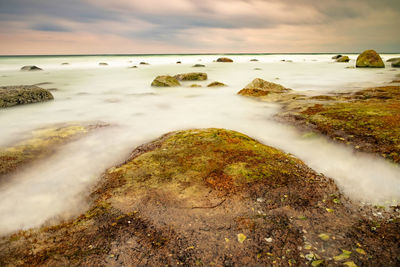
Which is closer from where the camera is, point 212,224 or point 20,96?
point 212,224


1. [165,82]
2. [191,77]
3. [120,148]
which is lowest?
[120,148]

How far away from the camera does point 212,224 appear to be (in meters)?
2.01

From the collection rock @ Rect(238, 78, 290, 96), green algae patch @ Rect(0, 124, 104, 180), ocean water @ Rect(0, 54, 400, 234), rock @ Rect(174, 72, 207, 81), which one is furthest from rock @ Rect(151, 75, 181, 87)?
green algae patch @ Rect(0, 124, 104, 180)

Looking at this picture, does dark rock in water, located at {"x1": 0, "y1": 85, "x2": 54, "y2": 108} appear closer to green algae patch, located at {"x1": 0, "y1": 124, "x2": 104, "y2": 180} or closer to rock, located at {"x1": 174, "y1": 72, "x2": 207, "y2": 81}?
green algae patch, located at {"x1": 0, "y1": 124, "x2": 104, "y2": 180}

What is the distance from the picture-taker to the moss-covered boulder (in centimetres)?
169

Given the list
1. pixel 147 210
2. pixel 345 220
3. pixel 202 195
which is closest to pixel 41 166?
pixel 147 210

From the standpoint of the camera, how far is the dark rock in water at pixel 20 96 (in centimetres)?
767

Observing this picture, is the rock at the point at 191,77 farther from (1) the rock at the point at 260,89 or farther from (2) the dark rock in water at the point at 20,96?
(2) the dark rock in water at the point at 20,96

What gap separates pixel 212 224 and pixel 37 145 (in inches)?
156

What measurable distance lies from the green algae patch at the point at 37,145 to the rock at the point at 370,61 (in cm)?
2708

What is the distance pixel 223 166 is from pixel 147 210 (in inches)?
44.1

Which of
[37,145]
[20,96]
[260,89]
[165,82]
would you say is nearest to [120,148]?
[37,145]

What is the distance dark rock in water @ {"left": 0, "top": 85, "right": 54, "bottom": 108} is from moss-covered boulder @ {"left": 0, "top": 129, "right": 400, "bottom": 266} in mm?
7343

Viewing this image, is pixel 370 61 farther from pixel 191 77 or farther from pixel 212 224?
pixel 212 224
